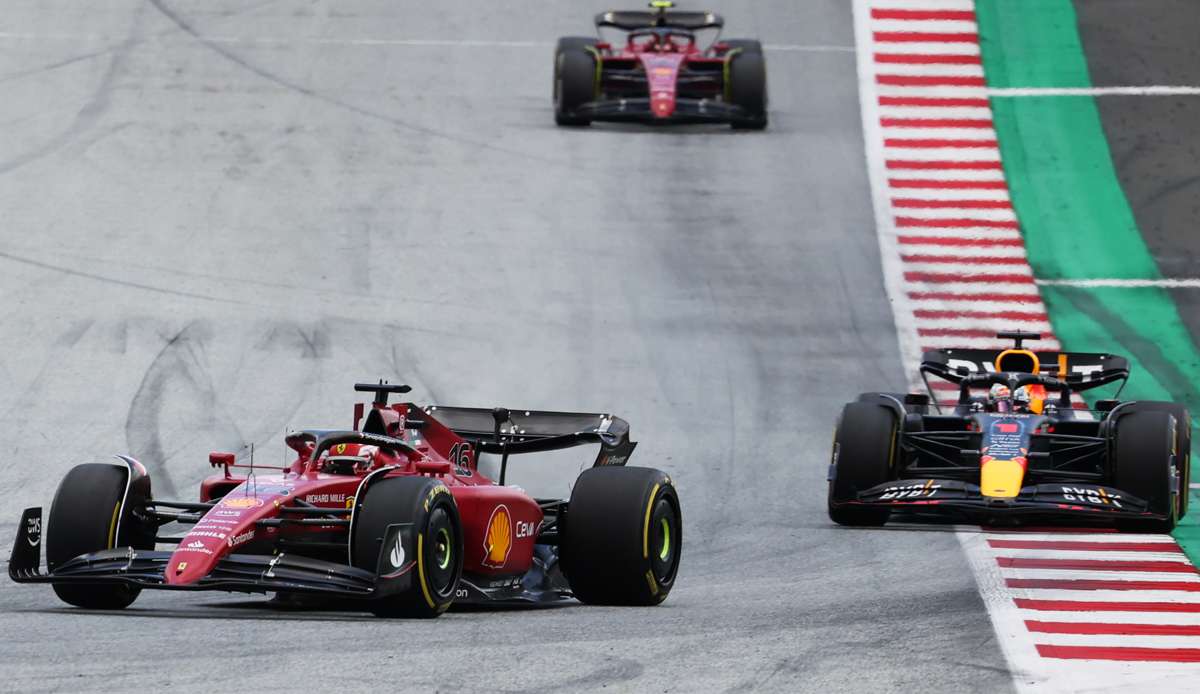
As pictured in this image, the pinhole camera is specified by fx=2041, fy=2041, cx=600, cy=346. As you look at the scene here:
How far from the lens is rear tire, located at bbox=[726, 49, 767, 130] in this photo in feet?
87.0

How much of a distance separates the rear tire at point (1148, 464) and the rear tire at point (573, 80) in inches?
501

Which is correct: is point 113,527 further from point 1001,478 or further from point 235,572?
point 1001,478

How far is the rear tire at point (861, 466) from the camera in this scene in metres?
15.6

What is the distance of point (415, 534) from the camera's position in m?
10.3

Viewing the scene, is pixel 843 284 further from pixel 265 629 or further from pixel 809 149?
pixel 265 629

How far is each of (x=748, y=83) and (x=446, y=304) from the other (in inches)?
263

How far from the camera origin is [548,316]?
2156 centimetres

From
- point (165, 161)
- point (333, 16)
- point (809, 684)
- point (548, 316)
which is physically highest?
point (333, 16)

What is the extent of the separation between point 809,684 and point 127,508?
4.05m

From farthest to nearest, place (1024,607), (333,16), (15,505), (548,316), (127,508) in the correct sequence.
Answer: (333,16)
(548,316)
(15,505)
(1024,607)
(127,508)

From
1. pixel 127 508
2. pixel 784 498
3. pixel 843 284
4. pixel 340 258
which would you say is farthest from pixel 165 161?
pixel 127 508

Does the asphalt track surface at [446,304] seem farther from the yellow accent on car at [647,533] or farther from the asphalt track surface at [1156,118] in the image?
the asphalt track surface at [1156,118]

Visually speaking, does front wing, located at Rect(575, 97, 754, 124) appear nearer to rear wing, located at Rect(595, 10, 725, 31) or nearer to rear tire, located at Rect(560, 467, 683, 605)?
rear wing, located at Rect(595, 10, 725, 31)

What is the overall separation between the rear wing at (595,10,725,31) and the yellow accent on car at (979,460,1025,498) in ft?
41.9
